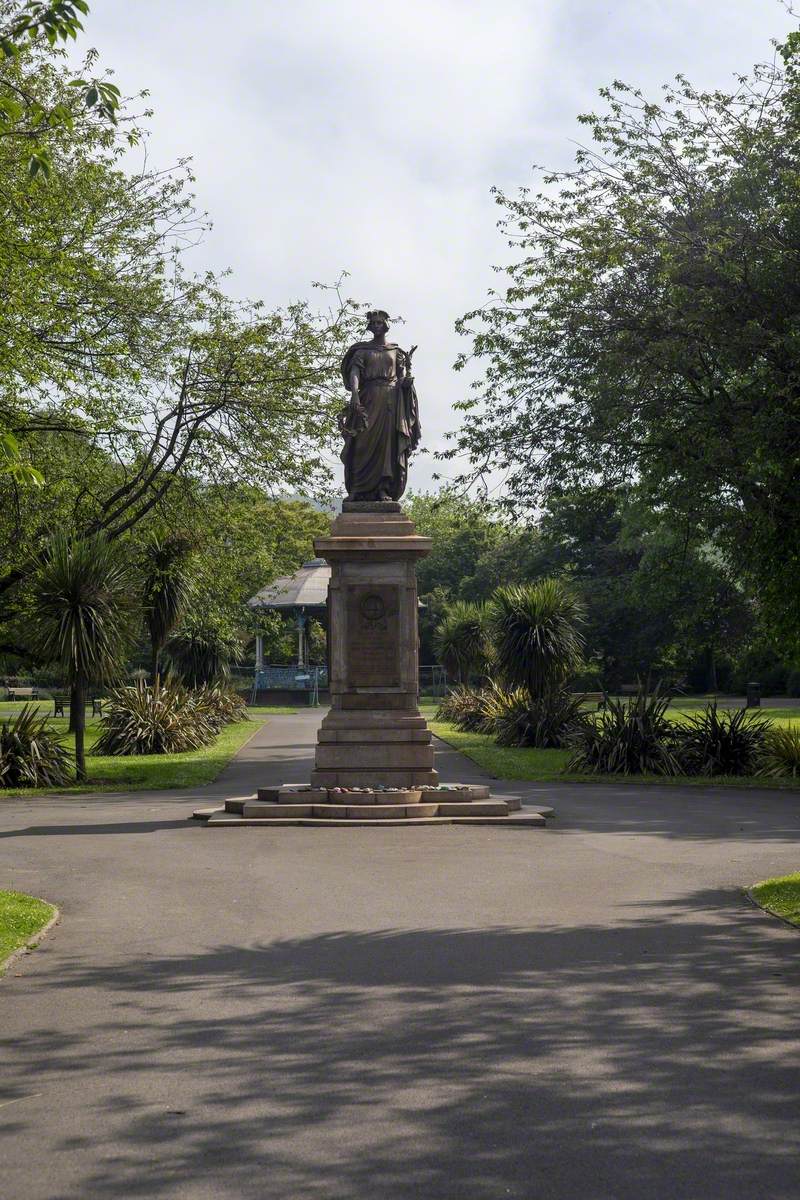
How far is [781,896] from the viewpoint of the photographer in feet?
33.4

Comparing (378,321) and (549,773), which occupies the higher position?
(378,321)

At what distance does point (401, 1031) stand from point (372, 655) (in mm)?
10794

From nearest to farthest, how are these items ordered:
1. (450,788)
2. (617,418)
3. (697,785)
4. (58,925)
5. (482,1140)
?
(482,1140) < (58,925) < (617,418) < (450,788) < (697,785)

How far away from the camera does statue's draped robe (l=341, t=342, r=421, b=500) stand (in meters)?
17.9

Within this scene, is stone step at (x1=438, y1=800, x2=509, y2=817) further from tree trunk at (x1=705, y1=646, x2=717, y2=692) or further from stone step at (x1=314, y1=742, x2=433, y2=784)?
tree trunk at (x1=705, y1=646, x2=717, y2=692)

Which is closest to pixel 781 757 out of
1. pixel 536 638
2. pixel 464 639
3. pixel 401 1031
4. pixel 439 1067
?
pixel 536 638

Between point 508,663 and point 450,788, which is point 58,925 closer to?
point 450,788

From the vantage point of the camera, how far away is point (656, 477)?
40.0ft

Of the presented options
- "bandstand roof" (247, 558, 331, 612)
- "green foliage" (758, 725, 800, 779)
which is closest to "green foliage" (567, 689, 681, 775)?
"green foliage" (758, 725, 800, 779)

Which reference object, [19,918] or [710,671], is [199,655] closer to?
[710,671]

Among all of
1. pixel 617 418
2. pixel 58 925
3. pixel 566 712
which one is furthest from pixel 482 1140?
pixel 566 712

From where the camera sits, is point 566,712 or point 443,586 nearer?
point 566,712

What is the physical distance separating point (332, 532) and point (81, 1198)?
43.5ft

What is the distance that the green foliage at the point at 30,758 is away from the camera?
20891 millimetres
